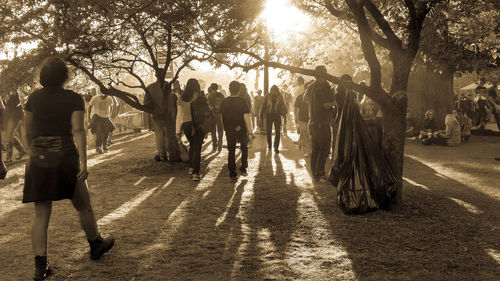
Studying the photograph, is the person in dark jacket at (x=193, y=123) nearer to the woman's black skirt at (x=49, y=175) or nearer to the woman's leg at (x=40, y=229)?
the woman's black skirt at (x=49, y=175)

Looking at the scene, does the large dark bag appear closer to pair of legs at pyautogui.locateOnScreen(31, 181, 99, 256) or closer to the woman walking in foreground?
pair of legs at pyautogui.locateOnScreen(31, 181, 99, 256)

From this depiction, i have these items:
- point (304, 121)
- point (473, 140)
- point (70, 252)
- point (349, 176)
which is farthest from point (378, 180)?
point (473, 140)

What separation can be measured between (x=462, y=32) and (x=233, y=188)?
4.37 meters

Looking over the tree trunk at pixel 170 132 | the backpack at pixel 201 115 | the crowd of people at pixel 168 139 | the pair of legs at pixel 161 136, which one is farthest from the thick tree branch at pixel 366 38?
the pair of legs at pixel 161 136

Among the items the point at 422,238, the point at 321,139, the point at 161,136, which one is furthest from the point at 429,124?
the point at 422,238

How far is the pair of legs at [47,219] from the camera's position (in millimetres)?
4129

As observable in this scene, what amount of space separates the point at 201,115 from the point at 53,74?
15.3ft

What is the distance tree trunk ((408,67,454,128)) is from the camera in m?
16.9

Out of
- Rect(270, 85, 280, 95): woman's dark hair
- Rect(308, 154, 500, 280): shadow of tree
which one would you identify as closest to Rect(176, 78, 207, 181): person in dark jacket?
Rect(308, 154, 500, 280): shadow of tree

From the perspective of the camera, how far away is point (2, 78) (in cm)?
797

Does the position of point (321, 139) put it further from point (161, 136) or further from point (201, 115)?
point (161, 136)

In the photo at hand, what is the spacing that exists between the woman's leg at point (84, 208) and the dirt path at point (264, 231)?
294 mm

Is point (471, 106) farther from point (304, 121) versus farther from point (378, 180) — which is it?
point (378, 180)

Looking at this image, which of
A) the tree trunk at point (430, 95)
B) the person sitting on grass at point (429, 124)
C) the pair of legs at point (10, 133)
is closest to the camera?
the pair of legs at point (10, 133)
